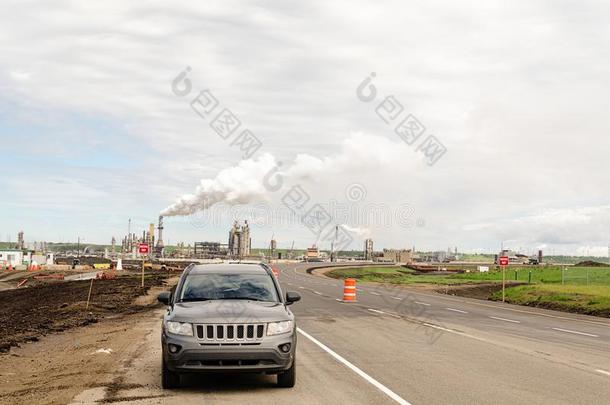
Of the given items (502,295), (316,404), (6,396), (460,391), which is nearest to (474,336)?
(460,391)

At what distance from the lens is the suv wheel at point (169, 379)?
9.67 meters

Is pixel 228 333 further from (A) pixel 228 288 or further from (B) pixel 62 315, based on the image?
(B) pixel 62 315

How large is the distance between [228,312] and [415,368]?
156 inches

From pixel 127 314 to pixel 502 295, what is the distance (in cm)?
2505

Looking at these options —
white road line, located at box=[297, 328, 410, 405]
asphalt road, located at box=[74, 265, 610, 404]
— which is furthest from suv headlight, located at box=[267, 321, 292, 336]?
white road line, located at box=[297, 328, 410, 405]

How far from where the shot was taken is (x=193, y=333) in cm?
947

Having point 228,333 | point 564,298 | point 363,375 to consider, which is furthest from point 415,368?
point 564,298

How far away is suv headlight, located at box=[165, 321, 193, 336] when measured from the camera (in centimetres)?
950

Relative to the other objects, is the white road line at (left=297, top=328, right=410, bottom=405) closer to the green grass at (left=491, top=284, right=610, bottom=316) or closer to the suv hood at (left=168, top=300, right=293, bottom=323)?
the suv hood at (left=168, top=300, right=293, bottom=323)

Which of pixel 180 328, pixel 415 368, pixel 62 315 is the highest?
pixel 180 328

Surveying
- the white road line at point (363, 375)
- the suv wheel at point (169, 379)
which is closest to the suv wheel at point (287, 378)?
the white road line at point (363, 375)

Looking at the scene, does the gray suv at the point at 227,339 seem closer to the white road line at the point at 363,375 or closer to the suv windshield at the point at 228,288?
the suv windshield at the point at 228,288

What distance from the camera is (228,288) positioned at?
10953 millimetres

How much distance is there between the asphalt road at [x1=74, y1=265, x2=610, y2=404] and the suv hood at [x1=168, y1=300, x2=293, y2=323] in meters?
0.99
